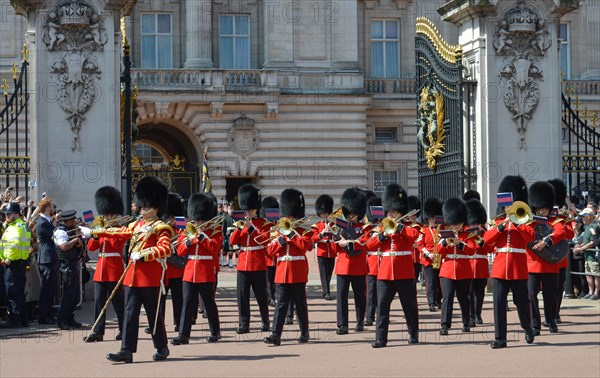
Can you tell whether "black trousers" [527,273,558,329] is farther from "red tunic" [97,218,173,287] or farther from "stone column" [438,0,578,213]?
"red tunic" [97,218,173,287]

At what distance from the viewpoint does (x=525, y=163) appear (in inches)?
556

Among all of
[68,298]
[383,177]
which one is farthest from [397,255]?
[383,177]

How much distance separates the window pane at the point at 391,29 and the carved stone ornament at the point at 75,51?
2160 cm

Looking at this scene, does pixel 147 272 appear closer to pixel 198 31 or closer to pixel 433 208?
pixel 433 208

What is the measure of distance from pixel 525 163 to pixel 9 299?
6.04 metres

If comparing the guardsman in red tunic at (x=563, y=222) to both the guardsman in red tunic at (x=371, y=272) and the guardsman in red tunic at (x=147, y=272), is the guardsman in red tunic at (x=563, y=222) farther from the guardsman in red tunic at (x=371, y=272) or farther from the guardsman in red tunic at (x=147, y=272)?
the guardsman in red tunic at (x=147, y=272)

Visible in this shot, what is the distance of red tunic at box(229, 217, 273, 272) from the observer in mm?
11844

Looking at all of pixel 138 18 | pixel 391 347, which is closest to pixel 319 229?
pixel 391 347

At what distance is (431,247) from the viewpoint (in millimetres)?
13422

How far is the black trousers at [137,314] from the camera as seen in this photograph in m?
9.69

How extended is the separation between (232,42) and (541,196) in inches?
898

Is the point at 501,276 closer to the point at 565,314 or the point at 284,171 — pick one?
the point at 565,314

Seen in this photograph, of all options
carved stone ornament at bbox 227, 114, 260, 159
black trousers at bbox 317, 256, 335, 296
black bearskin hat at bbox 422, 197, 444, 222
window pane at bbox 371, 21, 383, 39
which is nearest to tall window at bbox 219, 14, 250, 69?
carved stone ornament at bbox 227, 114, 260, 159

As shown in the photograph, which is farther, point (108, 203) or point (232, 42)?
point (232, 42)
